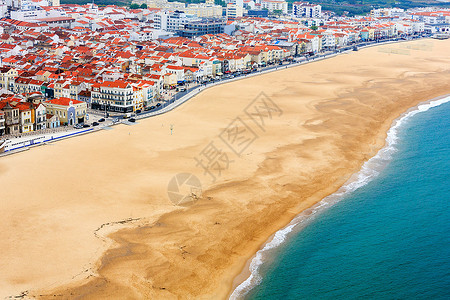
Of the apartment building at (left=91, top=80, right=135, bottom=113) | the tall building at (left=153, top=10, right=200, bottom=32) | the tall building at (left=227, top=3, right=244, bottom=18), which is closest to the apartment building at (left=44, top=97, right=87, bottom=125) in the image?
the apartment building at (left=91, top=80, right=135, bottom=113)

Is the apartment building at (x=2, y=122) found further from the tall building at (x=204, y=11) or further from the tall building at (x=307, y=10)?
the tall building at (x=307, y=10)

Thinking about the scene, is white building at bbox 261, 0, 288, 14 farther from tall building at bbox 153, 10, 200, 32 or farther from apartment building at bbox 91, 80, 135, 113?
apartment building at bbox 91, 80, 135, 113

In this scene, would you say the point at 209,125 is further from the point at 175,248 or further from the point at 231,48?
the point at 231,48

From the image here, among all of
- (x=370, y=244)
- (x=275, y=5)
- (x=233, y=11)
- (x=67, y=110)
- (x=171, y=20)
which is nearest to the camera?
(x=370, y=244)

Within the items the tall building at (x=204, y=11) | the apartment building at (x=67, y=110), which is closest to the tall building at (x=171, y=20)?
the tall building at (x=204, y=11)

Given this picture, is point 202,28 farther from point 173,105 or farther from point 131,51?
point 173,105

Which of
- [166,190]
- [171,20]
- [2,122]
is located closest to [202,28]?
[171,20]
